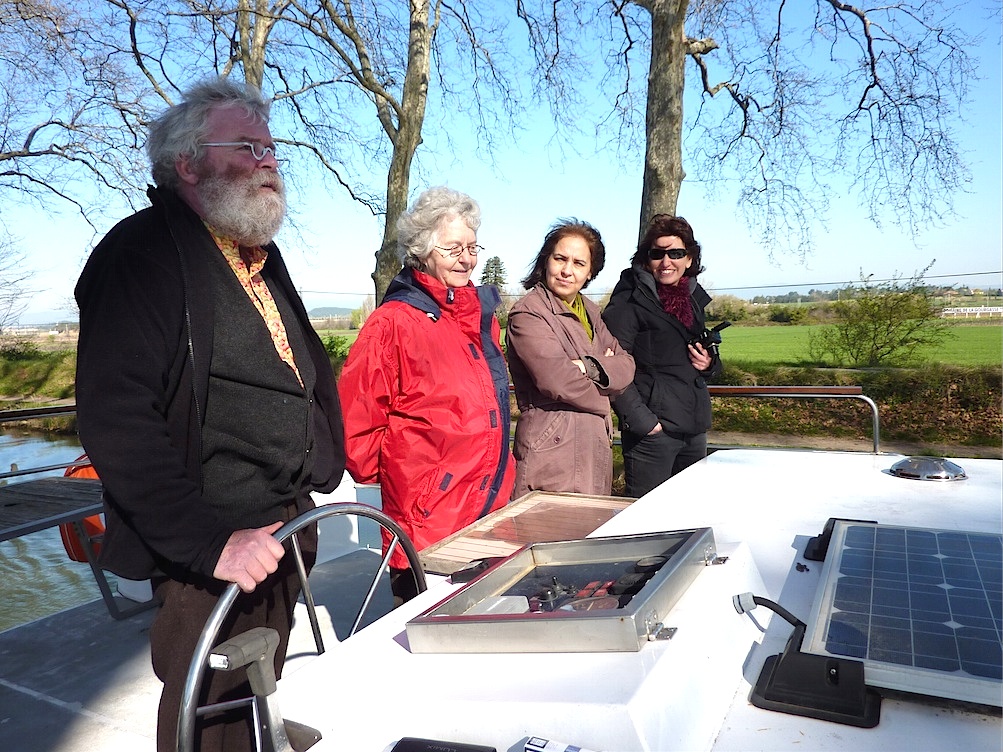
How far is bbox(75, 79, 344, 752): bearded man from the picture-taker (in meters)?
1.47

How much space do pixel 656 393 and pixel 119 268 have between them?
96.2 inches

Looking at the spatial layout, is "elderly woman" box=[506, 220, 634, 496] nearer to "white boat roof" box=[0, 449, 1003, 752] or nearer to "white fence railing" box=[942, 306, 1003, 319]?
"white boat roof" box=[0, 449, 1003, 752]

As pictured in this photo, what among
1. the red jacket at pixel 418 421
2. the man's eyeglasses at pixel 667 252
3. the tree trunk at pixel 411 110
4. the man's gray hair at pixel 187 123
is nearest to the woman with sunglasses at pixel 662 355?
the man's eyeglasses at pixel 667 252

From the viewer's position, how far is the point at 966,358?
922cm

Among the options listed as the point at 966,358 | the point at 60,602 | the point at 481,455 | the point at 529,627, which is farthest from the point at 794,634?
the point at 966,358

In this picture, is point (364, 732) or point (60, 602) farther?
point (60, 602)

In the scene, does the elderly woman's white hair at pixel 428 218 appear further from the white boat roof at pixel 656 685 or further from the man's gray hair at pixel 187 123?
the white boat roof at pixel 656 685

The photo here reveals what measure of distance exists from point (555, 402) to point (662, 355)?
780 mm

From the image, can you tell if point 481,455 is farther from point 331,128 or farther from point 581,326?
point 331,128

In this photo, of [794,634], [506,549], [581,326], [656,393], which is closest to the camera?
[794,634]

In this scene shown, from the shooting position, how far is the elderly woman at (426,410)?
2.36 meters

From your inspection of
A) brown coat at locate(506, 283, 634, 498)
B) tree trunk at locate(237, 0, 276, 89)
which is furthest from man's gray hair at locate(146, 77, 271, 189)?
tree trunk at locate(237, 0, 276, 89)

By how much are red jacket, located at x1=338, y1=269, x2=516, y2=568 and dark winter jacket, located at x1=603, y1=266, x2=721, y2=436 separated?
1.21m

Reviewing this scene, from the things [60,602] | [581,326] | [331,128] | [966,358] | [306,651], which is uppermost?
[331,128]
